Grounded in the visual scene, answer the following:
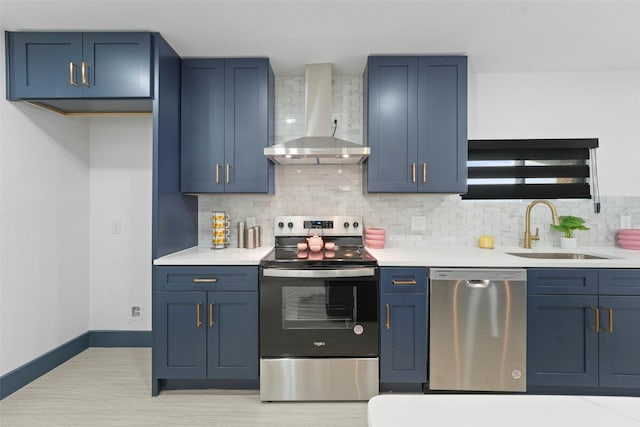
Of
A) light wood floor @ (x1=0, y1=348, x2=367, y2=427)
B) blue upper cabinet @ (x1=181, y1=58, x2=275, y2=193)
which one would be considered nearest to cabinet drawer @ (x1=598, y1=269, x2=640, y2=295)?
light wood floor @ (x1=0, y1=348, x2=367, y2=427)

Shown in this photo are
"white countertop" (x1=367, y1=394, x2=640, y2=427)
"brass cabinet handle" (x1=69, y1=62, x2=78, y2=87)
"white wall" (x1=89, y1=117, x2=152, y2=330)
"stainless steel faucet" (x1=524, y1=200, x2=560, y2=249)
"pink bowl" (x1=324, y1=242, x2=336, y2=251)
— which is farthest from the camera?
"white wall" (x1=89, y1=117, x2=152, y2=330)

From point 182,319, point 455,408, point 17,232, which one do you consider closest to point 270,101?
point 182,319

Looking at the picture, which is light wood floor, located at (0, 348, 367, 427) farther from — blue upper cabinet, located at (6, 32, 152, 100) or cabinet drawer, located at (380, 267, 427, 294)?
blue upper cabinet, located at (6, 32, 152, 100)

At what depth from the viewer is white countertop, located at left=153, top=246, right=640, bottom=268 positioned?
229cm

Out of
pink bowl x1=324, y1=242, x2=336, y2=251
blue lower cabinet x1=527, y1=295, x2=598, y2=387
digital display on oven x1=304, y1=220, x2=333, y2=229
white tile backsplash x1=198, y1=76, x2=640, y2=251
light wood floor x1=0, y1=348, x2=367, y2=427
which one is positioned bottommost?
light wood floor x1=0, y1=348, x2=367, y2=427

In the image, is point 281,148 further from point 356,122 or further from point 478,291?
point 478,291

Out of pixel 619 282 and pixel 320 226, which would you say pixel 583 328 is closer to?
pixel 619 282

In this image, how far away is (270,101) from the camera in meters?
2.82

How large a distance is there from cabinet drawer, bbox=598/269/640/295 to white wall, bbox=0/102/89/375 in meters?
4.06

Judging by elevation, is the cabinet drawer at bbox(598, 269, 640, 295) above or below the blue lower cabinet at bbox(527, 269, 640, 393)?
above

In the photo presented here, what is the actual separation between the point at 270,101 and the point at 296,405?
7.64 feet

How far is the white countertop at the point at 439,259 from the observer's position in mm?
Result: 2287

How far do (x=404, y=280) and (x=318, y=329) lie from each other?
27.0 inches

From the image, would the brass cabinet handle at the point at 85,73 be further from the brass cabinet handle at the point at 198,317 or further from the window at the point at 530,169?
the window at the point at 530,169
